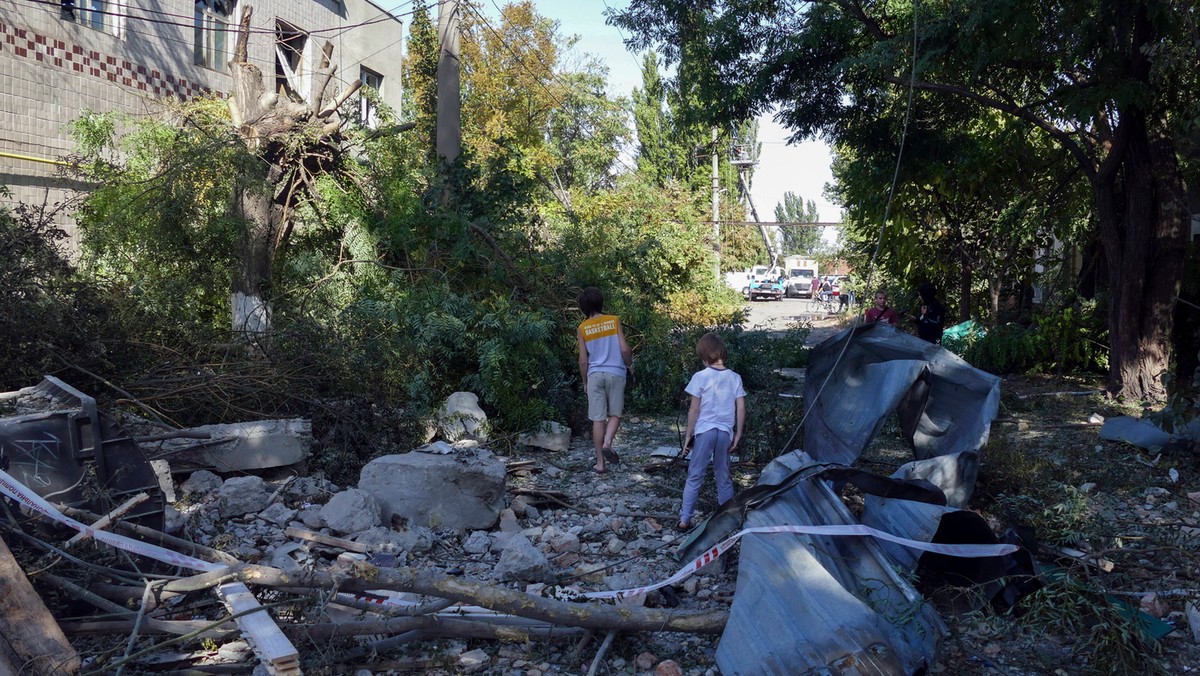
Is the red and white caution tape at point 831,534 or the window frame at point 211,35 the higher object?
the window frame at point 211,35

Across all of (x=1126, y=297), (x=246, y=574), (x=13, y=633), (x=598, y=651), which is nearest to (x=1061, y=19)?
(x=1126, y=297)

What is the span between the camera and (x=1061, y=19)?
9.17 meters

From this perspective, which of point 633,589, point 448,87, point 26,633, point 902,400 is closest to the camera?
point 26,633

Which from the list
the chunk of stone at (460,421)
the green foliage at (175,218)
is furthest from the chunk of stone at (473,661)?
the green foliage at (175,218)

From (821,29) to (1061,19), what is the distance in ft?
8.51

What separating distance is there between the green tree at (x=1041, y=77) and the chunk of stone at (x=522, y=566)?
20.1 feet

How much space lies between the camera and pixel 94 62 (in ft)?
40.1

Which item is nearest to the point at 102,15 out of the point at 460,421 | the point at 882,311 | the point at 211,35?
the point at 211,35

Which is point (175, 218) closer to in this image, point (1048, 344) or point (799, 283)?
point (1048, 344)

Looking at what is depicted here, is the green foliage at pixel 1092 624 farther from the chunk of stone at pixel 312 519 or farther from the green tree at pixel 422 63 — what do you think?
the green tree at pixel 422 63

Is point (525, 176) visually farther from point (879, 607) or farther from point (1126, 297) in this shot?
point (879, 607)

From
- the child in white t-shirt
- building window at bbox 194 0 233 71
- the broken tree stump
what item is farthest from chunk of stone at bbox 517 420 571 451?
building window at bbox 194 0 233 71

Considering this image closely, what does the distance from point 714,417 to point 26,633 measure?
11.8 ft

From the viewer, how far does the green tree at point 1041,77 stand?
29.3 feet
